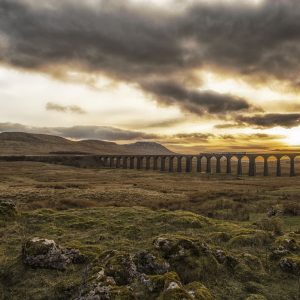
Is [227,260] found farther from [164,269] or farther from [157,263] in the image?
[157,263]

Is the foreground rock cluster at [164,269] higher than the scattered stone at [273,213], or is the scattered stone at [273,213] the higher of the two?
the foreground rock cluster at [164,269]

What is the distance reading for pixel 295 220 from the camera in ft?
82.2

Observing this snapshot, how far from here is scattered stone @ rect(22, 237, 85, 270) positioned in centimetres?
1256

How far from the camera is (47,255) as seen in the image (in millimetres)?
12711

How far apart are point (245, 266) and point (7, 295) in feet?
27.7

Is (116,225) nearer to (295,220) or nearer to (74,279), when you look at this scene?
(74,279)

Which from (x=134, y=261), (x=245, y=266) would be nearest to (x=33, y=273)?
(x=134, y=261)

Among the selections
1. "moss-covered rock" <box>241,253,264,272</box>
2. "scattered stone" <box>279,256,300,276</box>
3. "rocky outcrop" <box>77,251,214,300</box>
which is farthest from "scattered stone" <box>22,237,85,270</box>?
"scattered stone" <box>279,256,300,276</box>

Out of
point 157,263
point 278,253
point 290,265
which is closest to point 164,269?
point 157,263

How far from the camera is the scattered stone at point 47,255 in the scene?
12.6 metres

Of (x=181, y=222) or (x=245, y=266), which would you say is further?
(x=181, y=222)

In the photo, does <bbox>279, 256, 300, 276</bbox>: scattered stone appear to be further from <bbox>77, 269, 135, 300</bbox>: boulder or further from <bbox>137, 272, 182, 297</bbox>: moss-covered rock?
<bbox>77, 269, 135, 300</bbox>: boulder

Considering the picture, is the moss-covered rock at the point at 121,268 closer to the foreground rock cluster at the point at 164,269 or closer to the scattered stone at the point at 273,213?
the foreground rock cluster at the point at 164,269

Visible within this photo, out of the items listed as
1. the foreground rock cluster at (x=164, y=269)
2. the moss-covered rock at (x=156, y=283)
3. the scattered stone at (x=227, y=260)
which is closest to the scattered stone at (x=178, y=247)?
the foreground rock cluster at (x=164, y=269)
